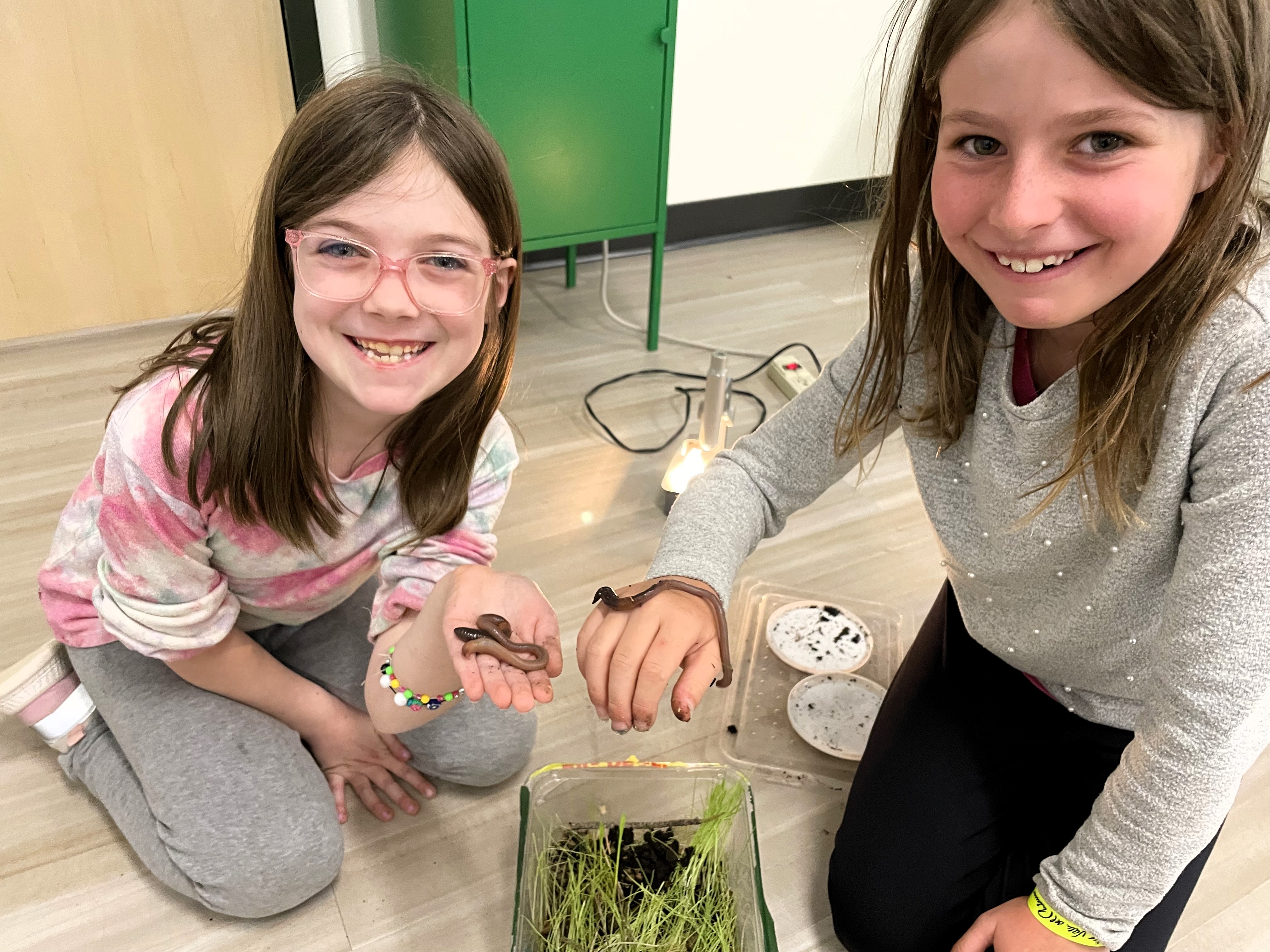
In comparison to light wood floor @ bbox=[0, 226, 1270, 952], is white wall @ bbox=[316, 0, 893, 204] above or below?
above

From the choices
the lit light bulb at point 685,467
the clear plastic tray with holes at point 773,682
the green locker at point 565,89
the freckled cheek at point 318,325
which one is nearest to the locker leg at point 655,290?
the green locker at point 565,89

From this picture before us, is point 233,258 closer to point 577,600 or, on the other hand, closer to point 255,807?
point 577,600

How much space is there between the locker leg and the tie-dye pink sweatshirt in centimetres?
115

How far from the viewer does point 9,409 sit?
1.95 metres

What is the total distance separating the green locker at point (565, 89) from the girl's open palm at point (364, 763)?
3.60 feet

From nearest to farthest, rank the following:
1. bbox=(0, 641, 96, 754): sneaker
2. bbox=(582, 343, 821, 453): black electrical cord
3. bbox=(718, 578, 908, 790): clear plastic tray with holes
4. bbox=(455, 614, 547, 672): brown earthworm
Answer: bbox=(455, 614, 547, 672): brown earthworm
bbox=(0, 641, 96, 754): sneaker
bbox=(718, 578, 908, 790): clear plastic tray with holes
bbox=(582, 343, 821, 453): black electrical cord

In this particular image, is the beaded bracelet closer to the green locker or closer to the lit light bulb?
the lit light bulb

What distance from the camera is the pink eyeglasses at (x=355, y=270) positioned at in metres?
0.89

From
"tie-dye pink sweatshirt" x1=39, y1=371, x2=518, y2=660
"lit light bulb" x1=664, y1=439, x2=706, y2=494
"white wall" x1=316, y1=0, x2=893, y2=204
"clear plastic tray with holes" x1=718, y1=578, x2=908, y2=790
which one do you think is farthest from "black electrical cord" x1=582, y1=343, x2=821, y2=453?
"tie-dye pink sweatshirt" x1=39, y1=371, x2=518, y2=660

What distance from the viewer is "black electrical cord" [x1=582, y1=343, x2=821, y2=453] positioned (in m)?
1.94

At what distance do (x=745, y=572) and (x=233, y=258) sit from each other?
1.46 m

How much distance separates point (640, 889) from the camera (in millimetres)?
961

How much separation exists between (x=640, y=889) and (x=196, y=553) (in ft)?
1.81

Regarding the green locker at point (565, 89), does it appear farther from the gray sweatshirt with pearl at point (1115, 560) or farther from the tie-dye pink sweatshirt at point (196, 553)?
the gray sweatshirt with pearl at point (1115, 560)
